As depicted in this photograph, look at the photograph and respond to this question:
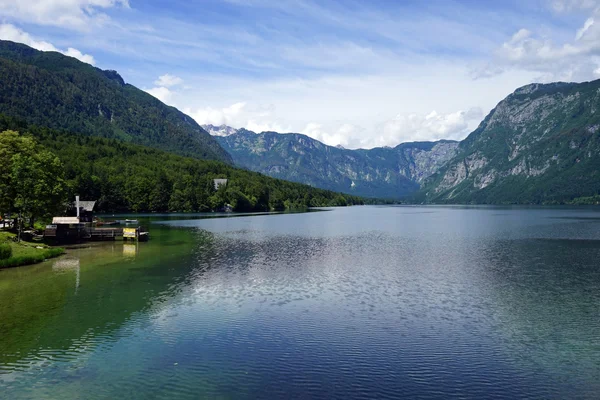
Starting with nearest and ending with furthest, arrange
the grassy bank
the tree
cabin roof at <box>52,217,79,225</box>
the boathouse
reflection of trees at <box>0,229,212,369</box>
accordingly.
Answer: reflection of trees at <box>0,229,212,369</box>, the grassy bank, the tree, cabin roof at <box>52,217,79,225</box>, the boathouse

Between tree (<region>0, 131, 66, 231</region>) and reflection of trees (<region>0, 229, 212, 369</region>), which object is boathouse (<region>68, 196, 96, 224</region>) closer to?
tree (<region>0, 131, 66, 231</region>)

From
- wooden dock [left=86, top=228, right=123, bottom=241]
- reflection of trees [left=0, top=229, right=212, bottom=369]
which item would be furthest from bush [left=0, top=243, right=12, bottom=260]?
wooden dock [left=86, top=228, right=123, bottom=241]

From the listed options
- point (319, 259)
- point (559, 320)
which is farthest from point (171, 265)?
point (559, 320)

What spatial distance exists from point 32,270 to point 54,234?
3138 cm

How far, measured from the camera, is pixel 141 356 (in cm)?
2431

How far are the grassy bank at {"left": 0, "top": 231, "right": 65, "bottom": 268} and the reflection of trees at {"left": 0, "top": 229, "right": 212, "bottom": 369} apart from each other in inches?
72.3

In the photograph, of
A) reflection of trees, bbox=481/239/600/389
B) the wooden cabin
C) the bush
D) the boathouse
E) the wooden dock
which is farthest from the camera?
the boathouse

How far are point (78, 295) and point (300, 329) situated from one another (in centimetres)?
2199

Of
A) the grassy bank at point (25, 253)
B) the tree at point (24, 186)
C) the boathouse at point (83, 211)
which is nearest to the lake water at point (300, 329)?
the grassy bank at point (25, 253)

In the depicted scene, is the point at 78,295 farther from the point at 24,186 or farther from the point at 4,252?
the point at 24,186

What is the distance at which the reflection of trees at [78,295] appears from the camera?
27.7 m

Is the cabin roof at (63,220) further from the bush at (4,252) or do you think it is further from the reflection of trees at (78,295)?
the bush at (4,252)

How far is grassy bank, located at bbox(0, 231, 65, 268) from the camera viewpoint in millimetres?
53469

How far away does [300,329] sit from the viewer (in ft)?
96.4
